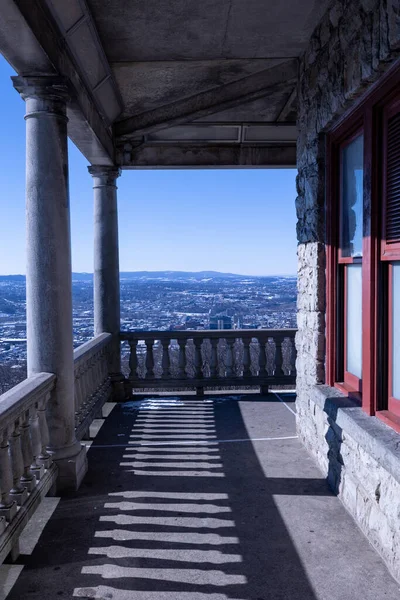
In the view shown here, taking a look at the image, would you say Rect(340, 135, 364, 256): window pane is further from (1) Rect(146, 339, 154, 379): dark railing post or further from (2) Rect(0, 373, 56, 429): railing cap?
(1) Rect(146, 339, 154, 379): dark railing post

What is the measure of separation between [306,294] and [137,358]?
3.44 metres

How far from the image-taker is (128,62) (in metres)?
5.17

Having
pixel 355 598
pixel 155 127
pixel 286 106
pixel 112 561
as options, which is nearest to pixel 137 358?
pixel 155 127

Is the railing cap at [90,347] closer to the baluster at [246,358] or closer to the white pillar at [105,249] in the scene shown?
the white pillar at [105,249]

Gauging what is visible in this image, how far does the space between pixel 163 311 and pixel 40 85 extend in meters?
7.69

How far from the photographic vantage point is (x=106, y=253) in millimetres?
7363

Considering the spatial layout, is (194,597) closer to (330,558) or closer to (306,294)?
(330,558)

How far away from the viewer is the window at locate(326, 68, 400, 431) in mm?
3289

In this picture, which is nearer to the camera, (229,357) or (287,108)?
(287,108)

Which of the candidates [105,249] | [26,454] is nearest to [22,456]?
[26,454]

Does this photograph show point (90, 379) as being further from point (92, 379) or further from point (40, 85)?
point (40, 85)

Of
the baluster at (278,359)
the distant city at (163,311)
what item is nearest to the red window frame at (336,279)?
the distant city at (163,311)

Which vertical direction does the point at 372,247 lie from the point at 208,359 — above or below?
above

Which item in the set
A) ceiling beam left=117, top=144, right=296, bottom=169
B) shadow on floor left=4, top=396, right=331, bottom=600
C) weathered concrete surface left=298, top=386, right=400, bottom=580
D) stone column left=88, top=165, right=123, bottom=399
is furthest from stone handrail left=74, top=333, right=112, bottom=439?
ceiling beam left=117, top=144, right=296, bottom=169
